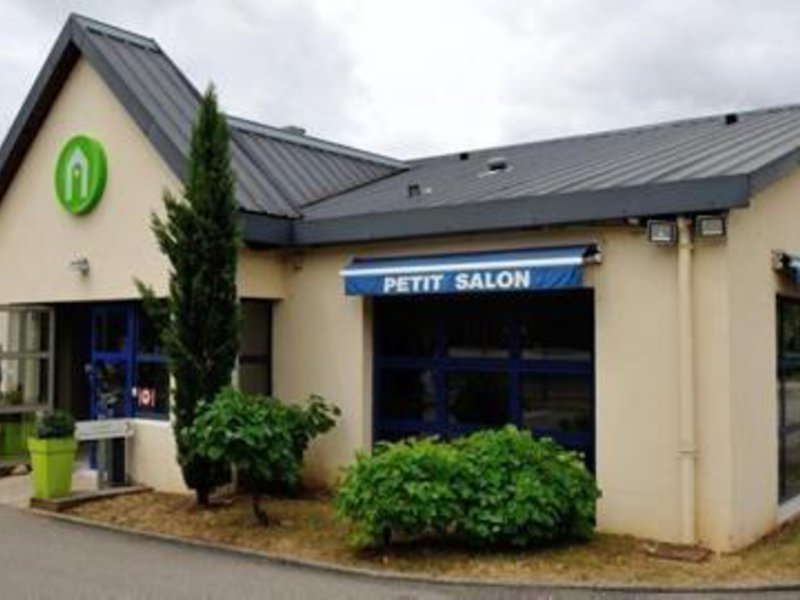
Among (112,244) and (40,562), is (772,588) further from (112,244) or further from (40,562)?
(112,244)

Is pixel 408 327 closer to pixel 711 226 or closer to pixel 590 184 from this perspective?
pixel 590 184

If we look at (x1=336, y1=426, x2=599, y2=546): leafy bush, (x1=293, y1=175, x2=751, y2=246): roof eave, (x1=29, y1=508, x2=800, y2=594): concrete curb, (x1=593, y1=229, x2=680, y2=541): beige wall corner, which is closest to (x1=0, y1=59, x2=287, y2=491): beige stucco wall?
(x1=293, y1=175, x2=751, y2=246): roof eave

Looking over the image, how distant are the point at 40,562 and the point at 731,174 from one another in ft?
26.3

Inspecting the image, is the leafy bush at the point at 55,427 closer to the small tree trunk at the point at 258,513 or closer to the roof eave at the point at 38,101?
the small tree trunk at the point at 258,513

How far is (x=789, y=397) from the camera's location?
11938mm

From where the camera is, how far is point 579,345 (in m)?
11.3

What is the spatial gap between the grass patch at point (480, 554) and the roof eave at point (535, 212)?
→ 350 cm

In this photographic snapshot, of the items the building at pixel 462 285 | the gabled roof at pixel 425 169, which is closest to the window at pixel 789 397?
the building at pixel 462 285

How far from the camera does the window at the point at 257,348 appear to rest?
543 inches

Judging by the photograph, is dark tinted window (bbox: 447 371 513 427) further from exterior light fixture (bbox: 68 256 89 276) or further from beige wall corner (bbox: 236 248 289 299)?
exterior light fixture (bbox: 68 256 89 276)

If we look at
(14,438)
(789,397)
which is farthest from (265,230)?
(789,397)

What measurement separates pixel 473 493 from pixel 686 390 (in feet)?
8.05

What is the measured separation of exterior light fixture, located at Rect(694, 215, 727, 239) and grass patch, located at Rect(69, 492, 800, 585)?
3226mm

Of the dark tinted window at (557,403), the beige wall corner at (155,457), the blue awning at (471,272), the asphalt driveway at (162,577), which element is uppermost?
the blue awning at (471,272)
